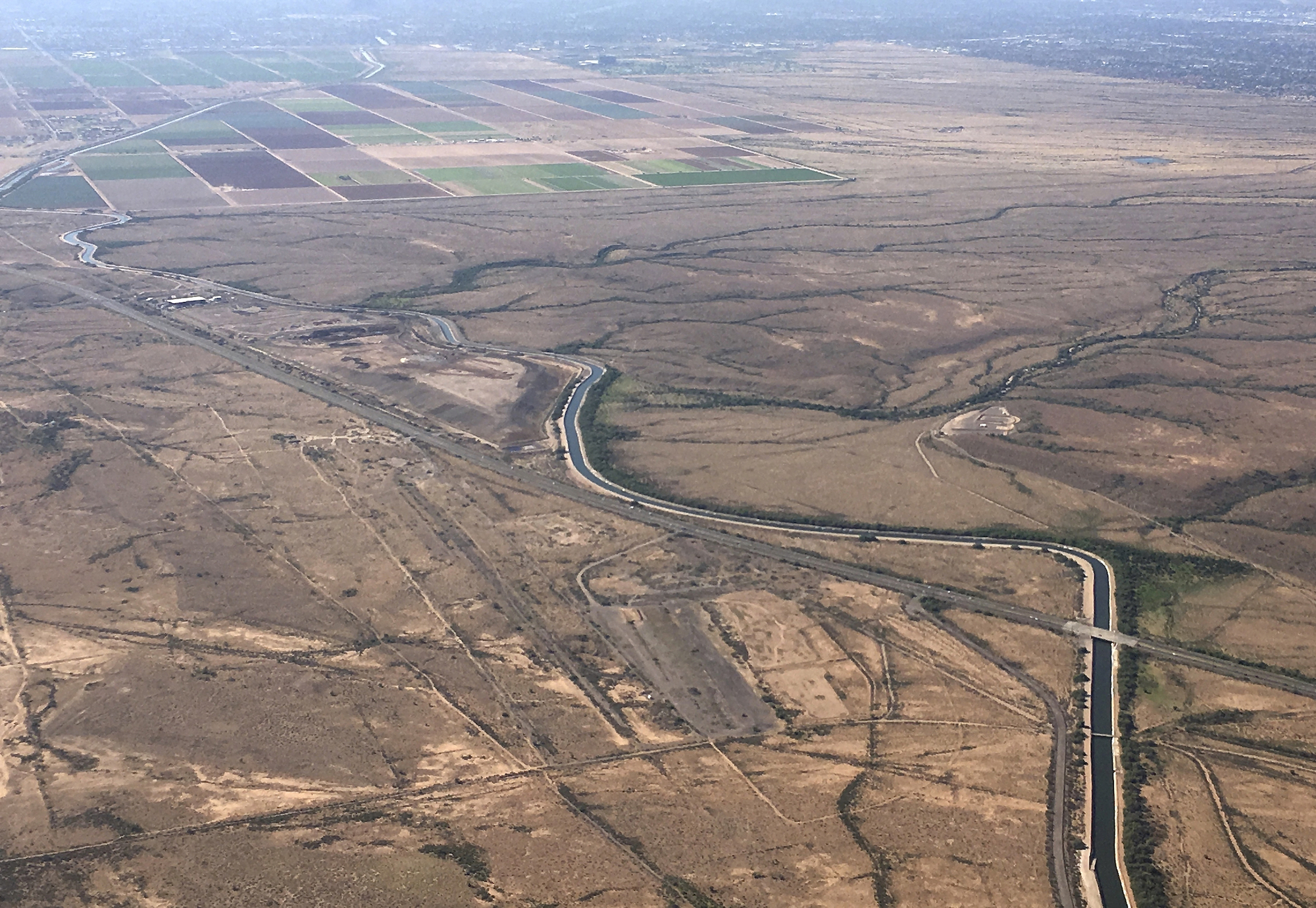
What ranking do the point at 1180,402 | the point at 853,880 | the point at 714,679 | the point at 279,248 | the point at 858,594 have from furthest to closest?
the point at 279,248 < the point at 1180,402 < the point at 858,594 < the point at 714,679 < the point at 853,880

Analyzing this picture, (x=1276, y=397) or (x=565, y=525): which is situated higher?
(x=1276, y=397)

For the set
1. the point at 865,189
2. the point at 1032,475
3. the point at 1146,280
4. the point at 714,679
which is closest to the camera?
the point at 714,679

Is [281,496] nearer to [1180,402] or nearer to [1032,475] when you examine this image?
[1032,475]

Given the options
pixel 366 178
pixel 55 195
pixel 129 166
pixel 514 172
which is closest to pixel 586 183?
pixel 514 172

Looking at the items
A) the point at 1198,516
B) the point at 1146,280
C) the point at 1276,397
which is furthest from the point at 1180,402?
the point at 1146,280

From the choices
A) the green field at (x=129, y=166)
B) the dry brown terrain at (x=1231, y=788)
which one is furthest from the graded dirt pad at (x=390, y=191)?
the dry brown terrain at (x=1231, y=788)

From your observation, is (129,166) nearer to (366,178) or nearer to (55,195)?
(55,195)

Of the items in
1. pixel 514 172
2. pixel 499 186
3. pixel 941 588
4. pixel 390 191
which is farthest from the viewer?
pixel 514 172
